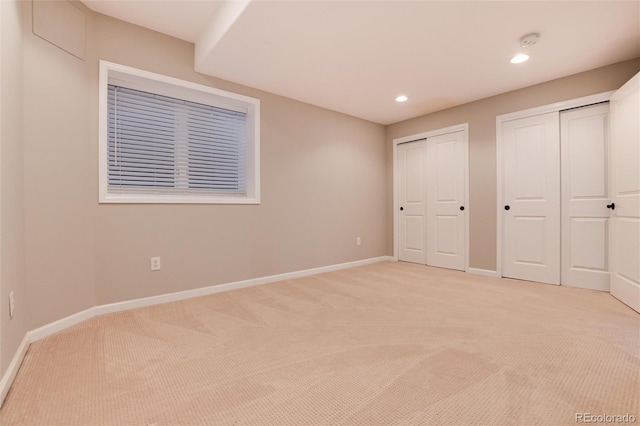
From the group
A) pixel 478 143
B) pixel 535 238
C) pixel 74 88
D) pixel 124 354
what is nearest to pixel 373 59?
pixel 478 143

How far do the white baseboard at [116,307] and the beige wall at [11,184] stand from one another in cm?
6

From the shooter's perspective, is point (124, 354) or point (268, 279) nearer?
point (124, 354)

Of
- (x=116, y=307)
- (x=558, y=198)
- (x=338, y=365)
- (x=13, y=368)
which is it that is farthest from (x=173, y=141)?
(x=558, y=198)

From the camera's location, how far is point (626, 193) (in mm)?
2656

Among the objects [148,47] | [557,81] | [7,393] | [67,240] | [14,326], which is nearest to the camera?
[7,393]

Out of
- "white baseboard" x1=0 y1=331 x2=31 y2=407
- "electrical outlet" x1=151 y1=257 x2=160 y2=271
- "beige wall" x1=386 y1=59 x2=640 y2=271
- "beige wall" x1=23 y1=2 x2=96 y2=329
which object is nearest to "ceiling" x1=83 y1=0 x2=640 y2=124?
"beige wall" x1=386 y1=59 x2=640 y2=271

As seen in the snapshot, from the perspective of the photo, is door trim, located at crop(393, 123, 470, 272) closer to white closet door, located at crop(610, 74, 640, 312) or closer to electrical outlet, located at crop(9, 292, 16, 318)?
white closet door, located at crop(610, 74, 640, 312)

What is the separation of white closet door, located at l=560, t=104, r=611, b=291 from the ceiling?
59cm

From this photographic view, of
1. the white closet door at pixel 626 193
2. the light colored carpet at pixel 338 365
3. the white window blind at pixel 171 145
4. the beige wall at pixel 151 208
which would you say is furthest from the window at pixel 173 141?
the white closet door at pixel 626 193

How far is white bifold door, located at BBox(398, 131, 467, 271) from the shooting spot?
168 inches

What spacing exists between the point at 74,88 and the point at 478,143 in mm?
4473

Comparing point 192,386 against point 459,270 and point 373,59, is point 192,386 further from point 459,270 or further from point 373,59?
point 459,270

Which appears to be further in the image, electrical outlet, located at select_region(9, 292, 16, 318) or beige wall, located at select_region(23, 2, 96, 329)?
beige wall, located at select_region(23, 2, 96, 329)

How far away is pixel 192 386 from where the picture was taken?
1454 millimetres
